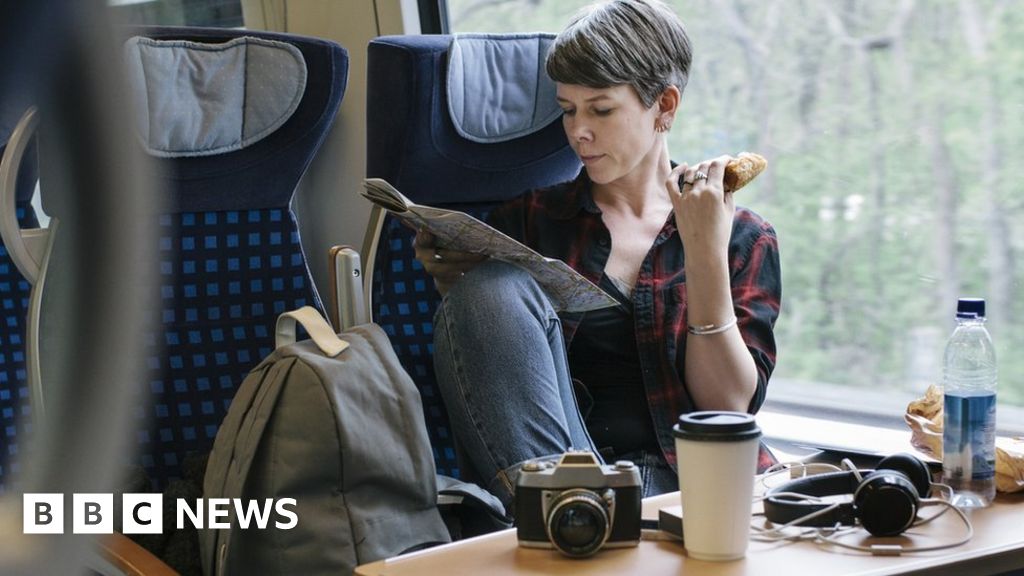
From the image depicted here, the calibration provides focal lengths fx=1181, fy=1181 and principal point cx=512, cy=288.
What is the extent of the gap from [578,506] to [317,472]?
18.0 inches

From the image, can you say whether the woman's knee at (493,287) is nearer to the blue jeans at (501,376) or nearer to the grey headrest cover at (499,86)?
the blue jeans at (501,376)

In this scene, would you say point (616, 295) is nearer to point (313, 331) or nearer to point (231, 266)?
point (313, 331)

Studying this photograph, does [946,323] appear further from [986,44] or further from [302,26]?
[302,26]

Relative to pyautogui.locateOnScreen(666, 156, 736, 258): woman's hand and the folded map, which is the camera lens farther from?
pyautogui.locateOnScreen(666, 156, 736, 258): woman's hand

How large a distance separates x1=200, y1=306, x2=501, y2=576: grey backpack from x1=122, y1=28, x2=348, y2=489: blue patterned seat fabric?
1.70ft

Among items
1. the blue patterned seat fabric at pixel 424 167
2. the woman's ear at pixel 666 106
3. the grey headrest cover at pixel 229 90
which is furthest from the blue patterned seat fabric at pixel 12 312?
the woman's ear at pixel 666 106

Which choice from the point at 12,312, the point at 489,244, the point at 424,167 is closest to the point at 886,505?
the point at 489,244

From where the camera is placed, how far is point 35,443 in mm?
256

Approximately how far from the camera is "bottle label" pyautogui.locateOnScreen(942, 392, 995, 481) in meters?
1.35

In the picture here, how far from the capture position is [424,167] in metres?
2.09

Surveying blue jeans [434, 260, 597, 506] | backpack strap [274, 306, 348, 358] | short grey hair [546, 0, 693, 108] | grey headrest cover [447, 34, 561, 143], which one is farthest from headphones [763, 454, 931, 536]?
grey headrest cover [447, 34, 561, 143]

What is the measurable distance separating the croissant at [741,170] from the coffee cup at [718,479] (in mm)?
690

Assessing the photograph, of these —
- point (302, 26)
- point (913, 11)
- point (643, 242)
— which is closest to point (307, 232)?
point (302, 26)

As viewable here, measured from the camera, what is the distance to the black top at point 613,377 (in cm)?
193
